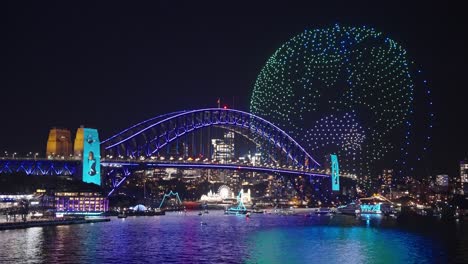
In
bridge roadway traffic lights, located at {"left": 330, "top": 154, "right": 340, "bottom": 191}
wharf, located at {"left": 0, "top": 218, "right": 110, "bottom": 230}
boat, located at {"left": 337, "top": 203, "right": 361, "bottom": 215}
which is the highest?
bridge roadway traffic lights, located at {"left": 330, "top": 154, "right": 340, "bottom": 191}

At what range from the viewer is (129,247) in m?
42.0

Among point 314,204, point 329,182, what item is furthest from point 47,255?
point 314,204

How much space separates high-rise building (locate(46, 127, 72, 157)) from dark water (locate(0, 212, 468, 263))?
1255 inches

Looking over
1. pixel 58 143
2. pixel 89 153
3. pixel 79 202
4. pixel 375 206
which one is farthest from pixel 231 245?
pixel 375 206

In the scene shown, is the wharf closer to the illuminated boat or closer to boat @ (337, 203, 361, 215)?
boat @ (337, 203, 361, 215)

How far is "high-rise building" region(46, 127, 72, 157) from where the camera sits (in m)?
89.1

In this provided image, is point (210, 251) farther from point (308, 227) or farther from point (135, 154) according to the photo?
point (135, 154)

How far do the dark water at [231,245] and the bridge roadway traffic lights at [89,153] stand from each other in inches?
752

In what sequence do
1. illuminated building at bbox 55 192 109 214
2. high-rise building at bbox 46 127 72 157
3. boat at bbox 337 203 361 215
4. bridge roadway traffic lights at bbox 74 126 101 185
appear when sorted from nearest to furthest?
illuminated building at bbox 55 192 109 214 → bridge roadway traffic lights at bbox 74 126 101 185 → high-rise building at bbox 46 127 72 157 → boat at bbox 337 203 361 215

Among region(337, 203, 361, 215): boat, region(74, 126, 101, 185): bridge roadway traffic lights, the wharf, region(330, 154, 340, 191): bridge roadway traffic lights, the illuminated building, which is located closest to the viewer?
the wharf

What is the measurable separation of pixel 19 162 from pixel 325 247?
4274cm

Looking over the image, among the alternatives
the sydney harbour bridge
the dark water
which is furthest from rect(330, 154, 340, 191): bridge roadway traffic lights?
the dark water

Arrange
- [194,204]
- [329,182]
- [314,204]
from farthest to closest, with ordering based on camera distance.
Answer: [194,204]
[314,204]
[329,182]

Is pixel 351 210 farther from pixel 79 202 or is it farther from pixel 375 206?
pixel 79 202
